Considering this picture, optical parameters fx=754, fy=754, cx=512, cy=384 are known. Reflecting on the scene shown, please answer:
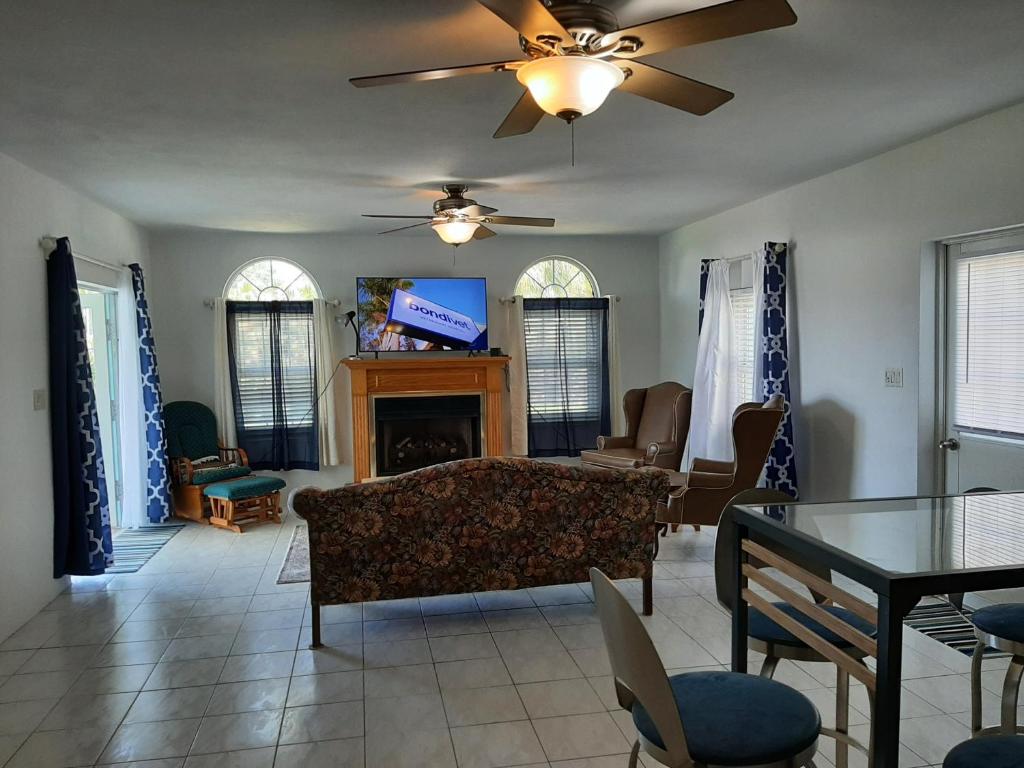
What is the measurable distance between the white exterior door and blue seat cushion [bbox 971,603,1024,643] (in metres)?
1.78

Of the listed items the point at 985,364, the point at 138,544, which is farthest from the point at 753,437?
the point at 138,544

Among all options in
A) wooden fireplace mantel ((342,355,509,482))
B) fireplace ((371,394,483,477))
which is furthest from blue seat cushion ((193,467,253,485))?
fireplace ((371,394,483,477))

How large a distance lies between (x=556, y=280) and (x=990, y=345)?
4.27m

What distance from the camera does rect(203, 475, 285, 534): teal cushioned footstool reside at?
5.98 m

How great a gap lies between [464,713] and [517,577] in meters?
0.90

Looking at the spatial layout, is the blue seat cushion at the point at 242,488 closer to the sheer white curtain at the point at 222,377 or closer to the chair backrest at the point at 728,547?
the sheer white curtain at the point at 222,377

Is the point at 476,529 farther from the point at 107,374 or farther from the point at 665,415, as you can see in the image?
the point at 107,374

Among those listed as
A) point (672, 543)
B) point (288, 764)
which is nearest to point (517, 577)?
point (288, 764)

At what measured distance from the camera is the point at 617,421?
7500 mm

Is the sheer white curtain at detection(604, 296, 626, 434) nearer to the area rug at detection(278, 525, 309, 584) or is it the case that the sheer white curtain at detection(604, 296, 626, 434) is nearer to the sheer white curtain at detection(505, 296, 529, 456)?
the sheer white curtain at detection(505, 296, 529, 456)

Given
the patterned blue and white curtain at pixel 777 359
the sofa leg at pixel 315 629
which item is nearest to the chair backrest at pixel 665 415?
the patterned blue and white curtain at pixel 777 359

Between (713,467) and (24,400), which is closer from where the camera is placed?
(24,400)

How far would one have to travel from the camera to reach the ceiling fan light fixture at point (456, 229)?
4.89 m

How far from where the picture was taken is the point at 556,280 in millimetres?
7531
